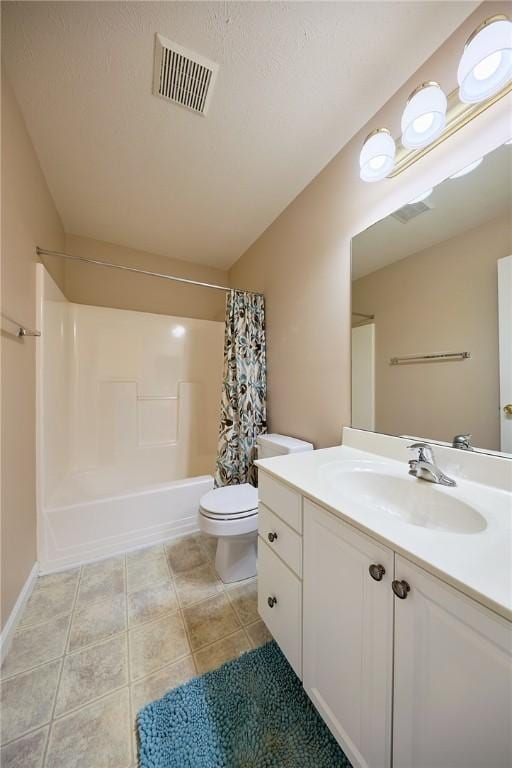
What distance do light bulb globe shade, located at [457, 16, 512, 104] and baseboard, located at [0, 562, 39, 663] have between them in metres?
2.52

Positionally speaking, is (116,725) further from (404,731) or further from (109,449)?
(109,449)

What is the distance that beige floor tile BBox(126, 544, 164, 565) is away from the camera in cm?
155

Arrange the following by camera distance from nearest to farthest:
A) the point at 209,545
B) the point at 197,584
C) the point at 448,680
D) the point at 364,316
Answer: the point at 448,680
the point at 364,316
the point at 197,584
the point at 209,545

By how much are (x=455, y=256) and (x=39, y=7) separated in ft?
5.46

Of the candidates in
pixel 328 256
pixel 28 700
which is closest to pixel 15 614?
pixel 28 700

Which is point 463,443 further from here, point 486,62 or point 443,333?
point 486,62

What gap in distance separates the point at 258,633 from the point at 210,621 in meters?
0.22

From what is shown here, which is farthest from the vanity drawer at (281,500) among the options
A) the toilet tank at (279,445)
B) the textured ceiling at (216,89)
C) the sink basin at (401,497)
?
the textured ceiling at (216,89)

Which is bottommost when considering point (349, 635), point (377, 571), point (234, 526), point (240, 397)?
point (234, 526)

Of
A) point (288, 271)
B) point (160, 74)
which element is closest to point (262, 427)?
point (288, 271)

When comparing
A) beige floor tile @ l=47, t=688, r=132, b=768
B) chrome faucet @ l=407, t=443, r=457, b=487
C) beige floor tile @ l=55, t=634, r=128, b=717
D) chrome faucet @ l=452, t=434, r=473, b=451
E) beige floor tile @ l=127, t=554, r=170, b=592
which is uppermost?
chrome faucet @ l=452, t=434, r=473, b=451

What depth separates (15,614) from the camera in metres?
1.13

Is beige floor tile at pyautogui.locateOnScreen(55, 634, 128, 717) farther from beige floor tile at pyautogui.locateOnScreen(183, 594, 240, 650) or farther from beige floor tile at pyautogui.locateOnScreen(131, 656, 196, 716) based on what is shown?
beige floor tile at pyautogui.locateOnScreen(183, 594, 240, 650)

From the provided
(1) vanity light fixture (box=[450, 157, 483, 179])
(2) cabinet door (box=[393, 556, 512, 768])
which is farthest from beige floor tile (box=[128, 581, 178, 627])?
(1) vanity light fixture (box=[450, 157, 483, 179])
